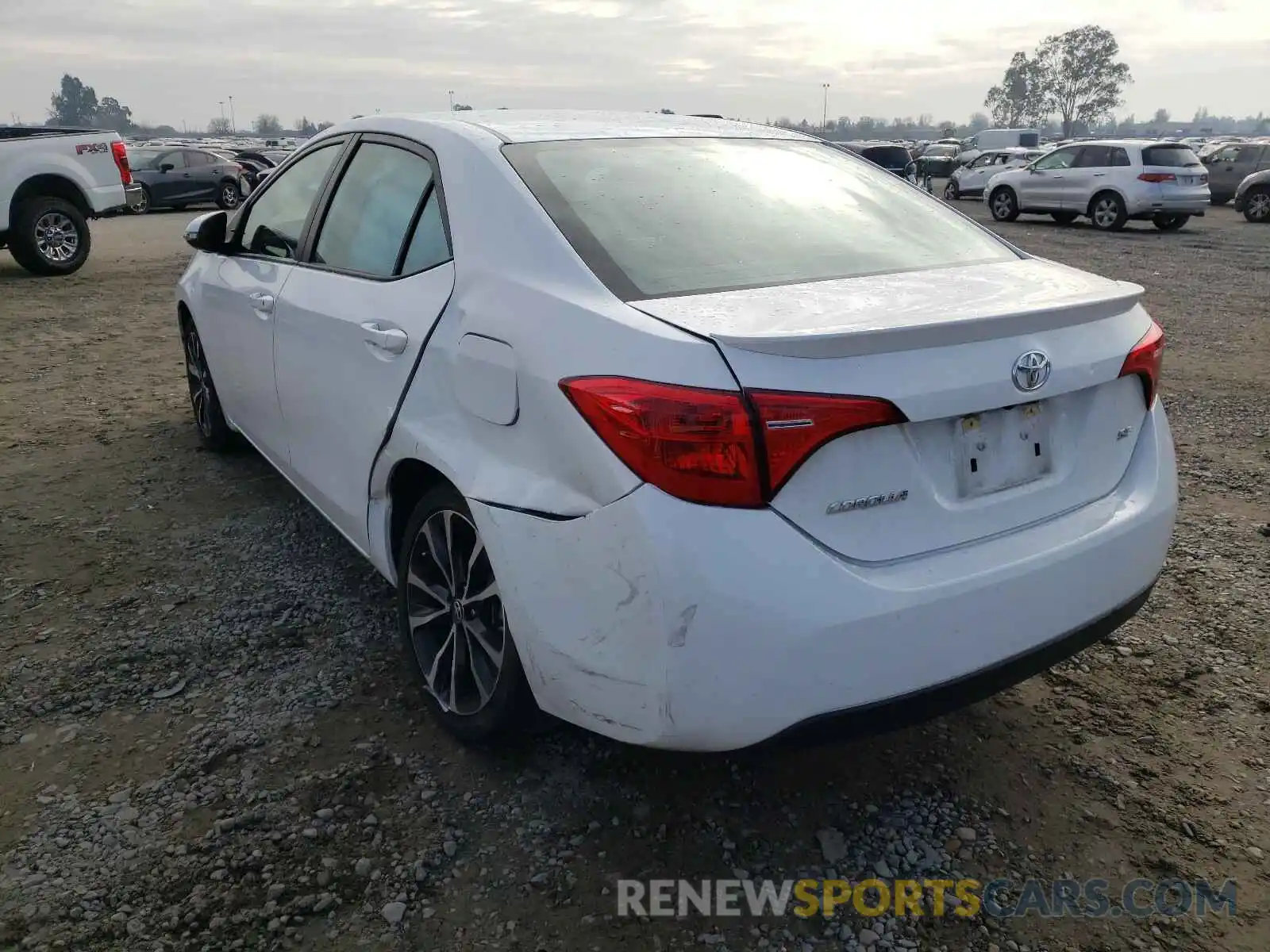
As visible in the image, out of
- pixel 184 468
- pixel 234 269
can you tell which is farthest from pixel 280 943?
pixel 184 468

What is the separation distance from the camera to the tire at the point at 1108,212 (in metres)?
17.8

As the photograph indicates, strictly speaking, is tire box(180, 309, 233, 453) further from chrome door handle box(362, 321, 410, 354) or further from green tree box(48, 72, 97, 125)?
green tree box(48, 72, 97, 125)

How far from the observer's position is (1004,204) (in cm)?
2019

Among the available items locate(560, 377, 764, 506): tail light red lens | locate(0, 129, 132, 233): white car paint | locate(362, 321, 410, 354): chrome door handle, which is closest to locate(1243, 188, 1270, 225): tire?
locate(0, 129, 132, 233): white car paint


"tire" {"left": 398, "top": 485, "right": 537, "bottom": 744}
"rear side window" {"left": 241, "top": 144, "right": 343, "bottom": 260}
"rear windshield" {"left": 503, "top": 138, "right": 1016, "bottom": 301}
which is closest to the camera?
"rear windshield" {"left": 503, "top": 138, "right": 1016, "bottom": 301}

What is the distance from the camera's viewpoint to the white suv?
17.3m

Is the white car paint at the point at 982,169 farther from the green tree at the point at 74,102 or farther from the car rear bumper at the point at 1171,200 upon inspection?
the green tree at the point at 74,102

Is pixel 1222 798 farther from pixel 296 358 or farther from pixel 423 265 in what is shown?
pixel 296 358

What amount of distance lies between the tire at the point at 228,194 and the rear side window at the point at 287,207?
2204cm

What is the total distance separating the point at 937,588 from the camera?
6.47ft

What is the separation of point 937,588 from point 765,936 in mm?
834

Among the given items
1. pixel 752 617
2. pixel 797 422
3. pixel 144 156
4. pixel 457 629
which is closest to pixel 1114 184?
pixel 457 629

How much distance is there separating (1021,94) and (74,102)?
119 m

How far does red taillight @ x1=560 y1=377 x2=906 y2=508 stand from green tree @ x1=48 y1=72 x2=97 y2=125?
146 meters
